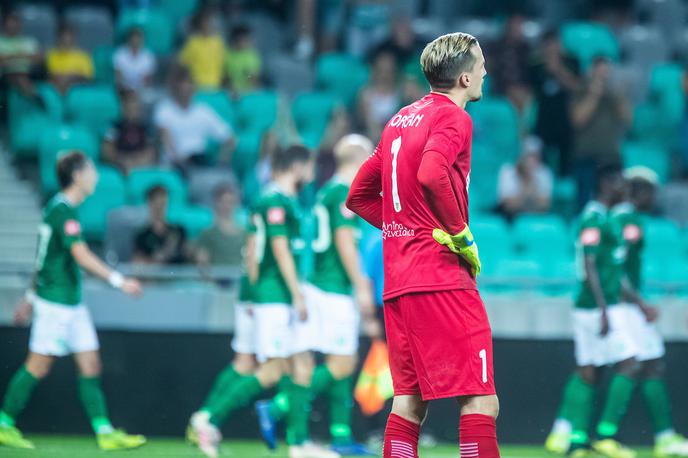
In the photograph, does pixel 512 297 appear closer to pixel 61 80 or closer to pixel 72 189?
pixel 72 189

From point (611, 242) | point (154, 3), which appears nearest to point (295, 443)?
point (611, 242)

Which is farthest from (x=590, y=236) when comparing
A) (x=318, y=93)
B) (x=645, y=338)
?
(x=318, y=93)

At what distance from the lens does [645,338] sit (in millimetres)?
8203

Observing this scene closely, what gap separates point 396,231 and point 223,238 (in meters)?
5.07

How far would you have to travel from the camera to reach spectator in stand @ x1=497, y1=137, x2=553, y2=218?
11.2 metres

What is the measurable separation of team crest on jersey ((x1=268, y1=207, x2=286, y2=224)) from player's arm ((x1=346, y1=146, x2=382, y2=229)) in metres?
2.39

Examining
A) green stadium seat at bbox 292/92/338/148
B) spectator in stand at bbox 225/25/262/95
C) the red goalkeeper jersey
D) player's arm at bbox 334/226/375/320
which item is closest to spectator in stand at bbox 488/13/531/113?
green stadium seat at bbox 292/92/338/148

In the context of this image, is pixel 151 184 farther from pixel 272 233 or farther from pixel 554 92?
pixel 554 92

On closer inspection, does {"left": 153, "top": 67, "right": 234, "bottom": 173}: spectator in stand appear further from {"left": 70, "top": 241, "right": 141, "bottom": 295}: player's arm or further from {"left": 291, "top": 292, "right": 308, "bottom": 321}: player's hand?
{"left": 291, "top": 292, "right": 308, "bottom": 321}: player's hand

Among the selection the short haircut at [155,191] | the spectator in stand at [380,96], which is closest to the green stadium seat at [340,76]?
the spectator in stand at [380,96]

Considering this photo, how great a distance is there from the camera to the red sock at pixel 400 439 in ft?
15.4

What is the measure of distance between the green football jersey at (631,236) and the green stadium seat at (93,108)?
539 cm

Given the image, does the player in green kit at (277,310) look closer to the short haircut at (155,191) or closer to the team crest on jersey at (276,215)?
the team crest on jersey at (276,215)

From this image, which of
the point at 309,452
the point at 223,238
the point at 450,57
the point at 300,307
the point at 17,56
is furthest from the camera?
the point at 17,56
